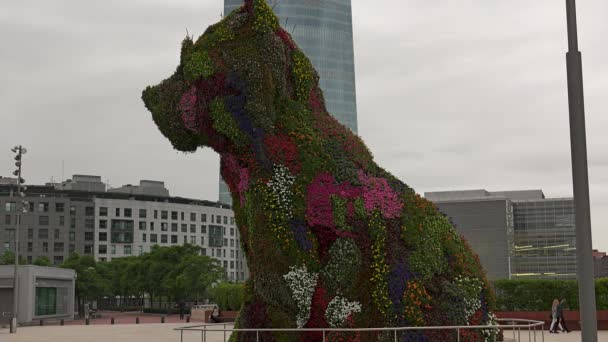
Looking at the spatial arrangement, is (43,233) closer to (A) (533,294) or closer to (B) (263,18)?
(A) (533,294)

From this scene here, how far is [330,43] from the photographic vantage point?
14250cm

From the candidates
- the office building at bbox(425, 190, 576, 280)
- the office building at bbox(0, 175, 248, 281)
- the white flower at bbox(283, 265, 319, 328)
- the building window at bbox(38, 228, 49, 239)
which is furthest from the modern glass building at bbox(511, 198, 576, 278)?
the white flower at bbox(283, 265, 319, 328)

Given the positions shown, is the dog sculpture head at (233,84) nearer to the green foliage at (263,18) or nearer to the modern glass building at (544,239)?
the green foliage at (263,18)

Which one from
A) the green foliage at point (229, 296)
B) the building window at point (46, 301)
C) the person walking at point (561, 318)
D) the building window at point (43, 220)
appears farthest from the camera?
the building window at point (43, 220)

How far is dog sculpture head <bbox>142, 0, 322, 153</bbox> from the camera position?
16578 millimetres

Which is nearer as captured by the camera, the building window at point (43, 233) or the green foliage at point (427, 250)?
the green foliage at point (427, 250)

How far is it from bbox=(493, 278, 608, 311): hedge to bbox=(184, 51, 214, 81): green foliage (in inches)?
996

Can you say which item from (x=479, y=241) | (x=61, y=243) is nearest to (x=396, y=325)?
(x=479, y=241)

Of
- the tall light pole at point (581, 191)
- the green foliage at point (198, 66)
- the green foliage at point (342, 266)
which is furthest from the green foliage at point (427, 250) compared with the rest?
the tall light pole at point (581, 191)

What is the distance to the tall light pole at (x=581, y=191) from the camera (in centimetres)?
969

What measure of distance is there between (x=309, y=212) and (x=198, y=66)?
4305 millimetres

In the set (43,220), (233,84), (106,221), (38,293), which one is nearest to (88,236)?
(106,221)

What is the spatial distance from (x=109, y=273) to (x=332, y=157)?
8076 centimetres

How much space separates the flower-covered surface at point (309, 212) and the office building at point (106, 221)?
347ft
